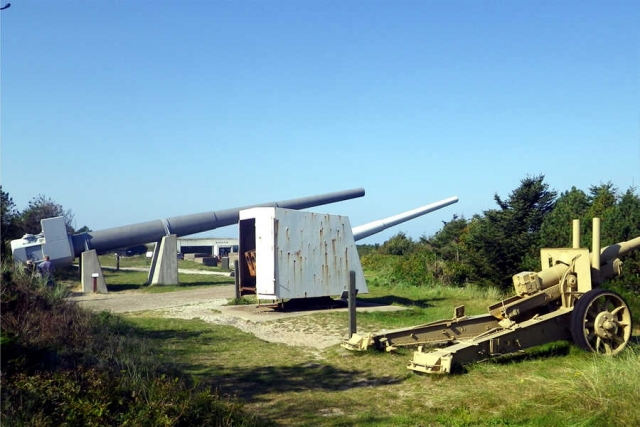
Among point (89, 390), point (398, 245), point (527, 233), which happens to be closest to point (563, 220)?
point (527, 233)

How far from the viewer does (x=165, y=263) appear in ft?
76.4

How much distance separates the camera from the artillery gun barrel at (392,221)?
73.8ft

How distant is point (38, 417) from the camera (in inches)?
181

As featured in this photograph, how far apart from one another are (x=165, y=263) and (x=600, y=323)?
17487 millimetres

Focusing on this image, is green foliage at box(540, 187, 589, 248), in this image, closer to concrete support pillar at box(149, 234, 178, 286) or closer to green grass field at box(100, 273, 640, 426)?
green grass field at box(100, 273, 640, 426)

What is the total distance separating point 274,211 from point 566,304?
6.86 meters

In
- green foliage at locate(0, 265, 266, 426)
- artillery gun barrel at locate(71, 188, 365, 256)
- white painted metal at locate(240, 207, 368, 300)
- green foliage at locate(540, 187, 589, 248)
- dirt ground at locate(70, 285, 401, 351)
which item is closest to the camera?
green foliage at locate(0, 265, 266, 426)

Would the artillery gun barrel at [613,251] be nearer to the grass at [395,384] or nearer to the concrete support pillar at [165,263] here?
the grass at [395,384]

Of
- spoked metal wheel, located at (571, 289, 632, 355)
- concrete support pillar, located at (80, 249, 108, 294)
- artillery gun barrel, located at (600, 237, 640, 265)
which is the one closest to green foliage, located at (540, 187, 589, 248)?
artillery gun barrel, located at (600, 237, 640, 265)

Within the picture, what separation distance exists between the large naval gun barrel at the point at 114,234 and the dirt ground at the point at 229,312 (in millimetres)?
1834

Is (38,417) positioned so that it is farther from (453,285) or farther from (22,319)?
(453,285)

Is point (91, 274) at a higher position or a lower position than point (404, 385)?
higher

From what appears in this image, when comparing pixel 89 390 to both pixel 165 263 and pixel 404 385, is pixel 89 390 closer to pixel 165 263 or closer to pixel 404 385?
pixel 404 385

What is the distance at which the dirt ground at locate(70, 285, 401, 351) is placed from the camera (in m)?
11.1
